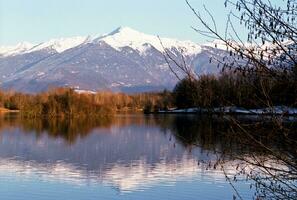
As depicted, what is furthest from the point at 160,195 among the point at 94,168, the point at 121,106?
the point at 121,106

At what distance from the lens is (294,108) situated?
3.67 m

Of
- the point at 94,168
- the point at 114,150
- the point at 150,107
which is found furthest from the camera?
the point at 150,107

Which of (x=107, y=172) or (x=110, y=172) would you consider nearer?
(x=110, y=172)

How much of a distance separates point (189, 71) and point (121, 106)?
13249 centimetres

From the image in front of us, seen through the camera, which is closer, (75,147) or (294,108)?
(294,108)

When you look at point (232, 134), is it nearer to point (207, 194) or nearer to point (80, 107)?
point (207, 194)

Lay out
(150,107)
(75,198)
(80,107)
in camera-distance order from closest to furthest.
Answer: (75,198)
(80,107)
(150,107)

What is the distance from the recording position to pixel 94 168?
77.4ft

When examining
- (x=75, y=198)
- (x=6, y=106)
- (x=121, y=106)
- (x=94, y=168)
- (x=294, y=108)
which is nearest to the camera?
(x=294, y=108)

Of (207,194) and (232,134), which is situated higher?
(232,134)

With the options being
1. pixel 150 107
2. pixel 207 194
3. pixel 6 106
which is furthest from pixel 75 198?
pixel 6 106

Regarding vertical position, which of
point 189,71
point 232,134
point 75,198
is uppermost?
point 189,71

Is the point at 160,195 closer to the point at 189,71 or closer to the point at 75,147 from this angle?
the point at 189,71

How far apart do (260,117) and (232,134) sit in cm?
25
